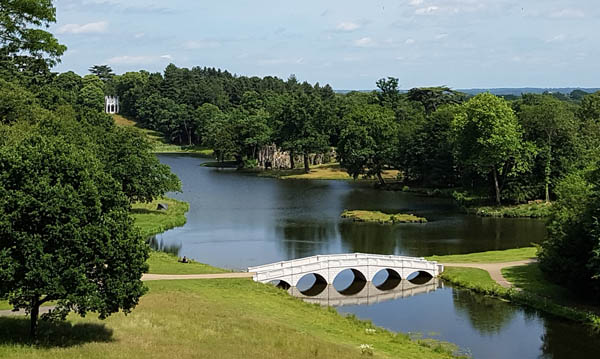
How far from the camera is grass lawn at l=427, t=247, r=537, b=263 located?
5828cm

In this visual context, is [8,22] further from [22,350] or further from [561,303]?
[561,303]

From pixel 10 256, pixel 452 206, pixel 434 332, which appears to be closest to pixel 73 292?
pixel 10 256

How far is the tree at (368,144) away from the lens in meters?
111

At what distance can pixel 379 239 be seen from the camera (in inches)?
2744

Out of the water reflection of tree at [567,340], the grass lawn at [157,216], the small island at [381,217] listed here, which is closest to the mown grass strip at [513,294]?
the water reflection of tree at [567,340]

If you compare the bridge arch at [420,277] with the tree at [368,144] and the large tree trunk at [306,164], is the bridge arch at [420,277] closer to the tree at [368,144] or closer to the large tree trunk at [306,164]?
the tree at [368,144]

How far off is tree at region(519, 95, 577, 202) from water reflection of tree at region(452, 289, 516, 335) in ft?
141

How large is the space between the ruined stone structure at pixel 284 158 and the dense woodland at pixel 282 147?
248 centimetres

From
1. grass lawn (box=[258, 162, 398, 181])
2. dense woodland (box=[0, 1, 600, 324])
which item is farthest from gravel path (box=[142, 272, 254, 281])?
grass lawn (box=[258, 162, 398, 181])

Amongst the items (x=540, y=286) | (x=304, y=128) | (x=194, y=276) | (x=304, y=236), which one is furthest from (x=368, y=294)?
(x=304, y=128)

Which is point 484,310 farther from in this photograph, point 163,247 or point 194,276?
point 163,247

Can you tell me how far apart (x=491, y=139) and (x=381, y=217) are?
1680 cm

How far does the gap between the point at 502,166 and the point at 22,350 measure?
74.1m

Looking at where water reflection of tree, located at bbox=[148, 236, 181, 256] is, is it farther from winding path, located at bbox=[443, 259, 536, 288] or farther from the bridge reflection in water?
winding path, located at bbox=[443, 259, 536, 288]
